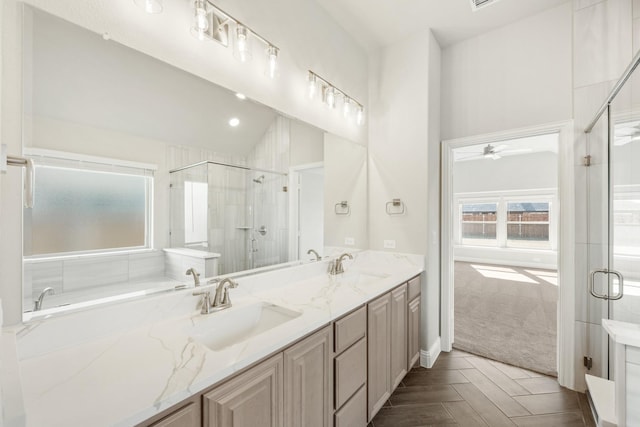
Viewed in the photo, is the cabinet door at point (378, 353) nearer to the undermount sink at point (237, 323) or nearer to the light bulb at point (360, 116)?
the undermount sink at point (237, 323)

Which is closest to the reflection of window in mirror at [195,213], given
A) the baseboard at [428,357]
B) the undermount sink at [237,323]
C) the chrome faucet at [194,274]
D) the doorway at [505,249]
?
the chrome faucet at [194,274]

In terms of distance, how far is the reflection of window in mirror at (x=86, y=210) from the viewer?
961mm

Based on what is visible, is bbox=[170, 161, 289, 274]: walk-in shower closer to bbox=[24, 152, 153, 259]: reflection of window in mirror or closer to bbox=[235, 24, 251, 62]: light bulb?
bbox=[24, 152, 153, 259]: reflection of window in mirror

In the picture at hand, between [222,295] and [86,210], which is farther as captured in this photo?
[222,295]

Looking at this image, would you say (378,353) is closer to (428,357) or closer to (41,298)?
(428,357)

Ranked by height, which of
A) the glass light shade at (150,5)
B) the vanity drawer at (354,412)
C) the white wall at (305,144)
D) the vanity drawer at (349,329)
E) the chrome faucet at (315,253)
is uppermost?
the glass light shade at (150,5)

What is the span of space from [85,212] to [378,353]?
5.86ft

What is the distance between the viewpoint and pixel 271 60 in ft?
5.65

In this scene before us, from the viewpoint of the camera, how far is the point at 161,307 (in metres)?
1.23

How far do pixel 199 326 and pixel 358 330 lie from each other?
881 mm

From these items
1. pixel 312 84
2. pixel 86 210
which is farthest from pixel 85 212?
pixel 312 84

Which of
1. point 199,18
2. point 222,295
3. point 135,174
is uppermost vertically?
point 199,18

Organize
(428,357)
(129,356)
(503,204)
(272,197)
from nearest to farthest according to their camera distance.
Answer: (129,356) < (272,197) < (428,357) < (503,204)

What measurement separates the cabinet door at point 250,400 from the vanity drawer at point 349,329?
424 mm
